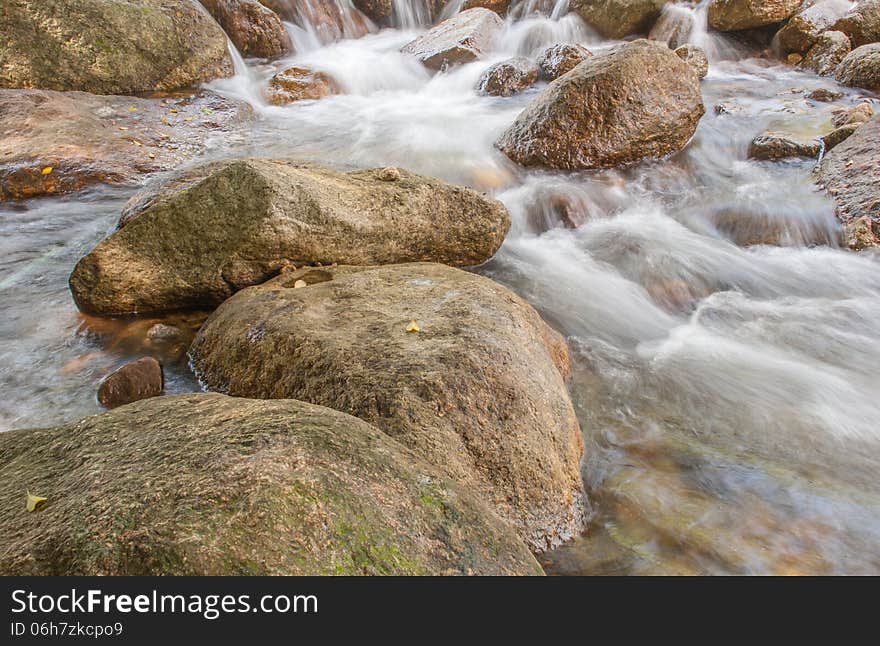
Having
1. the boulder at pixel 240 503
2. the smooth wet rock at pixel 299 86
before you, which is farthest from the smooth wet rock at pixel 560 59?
the boulder at pixel 240 503

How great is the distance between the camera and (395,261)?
494 cm

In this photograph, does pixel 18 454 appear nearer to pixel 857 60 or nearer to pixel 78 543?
pixel 78 543

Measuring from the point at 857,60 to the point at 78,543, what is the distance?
1411 centimetres

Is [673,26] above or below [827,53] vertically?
above

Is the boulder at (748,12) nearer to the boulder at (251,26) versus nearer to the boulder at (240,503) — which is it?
the boulder at (251,26)

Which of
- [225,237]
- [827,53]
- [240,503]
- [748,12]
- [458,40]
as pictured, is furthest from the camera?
[748,12]

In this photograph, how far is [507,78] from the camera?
11039 millimetres

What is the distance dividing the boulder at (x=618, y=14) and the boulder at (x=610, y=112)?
20.5 ft

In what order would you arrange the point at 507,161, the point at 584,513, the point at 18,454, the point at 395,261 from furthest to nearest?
the point at 507,161 < the point at 395,261 < the point at 584,513 < the point at 18,454

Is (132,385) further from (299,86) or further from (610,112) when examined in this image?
(299,86)

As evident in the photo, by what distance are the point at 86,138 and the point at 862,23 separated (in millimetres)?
14785

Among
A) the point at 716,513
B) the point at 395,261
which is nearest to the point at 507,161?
the point at 395,261

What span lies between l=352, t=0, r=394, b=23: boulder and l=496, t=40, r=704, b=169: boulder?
9.60 meters

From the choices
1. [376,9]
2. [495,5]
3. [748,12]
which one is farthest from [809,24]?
[376,9]
